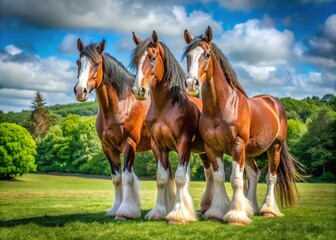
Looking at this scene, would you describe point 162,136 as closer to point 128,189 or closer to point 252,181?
point 128,189

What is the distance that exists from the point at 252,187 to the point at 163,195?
2.61 m

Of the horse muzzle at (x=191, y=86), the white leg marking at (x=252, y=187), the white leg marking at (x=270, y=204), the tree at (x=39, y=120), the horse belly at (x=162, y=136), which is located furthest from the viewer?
the tree at (x=39, y=120)

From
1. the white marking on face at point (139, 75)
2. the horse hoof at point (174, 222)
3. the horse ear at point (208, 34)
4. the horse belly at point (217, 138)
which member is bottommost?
the horse hoof at point (174, 222)

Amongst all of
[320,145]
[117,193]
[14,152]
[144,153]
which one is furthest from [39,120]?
[117,193]

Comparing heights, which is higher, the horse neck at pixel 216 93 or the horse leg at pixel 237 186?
the horse neck at pixel 216 93

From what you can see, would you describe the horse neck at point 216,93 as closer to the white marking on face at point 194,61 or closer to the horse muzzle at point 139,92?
the white marking on face at point 194,61

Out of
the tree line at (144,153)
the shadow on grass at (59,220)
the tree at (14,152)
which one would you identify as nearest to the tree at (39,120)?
the tree line at (144,153)

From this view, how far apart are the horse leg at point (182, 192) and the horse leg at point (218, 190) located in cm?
42

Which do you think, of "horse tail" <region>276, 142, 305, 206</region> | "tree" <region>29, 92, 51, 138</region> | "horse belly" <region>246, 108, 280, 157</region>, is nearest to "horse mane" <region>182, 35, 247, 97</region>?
"horse belly" <region>246, 108, 280, 157</region>

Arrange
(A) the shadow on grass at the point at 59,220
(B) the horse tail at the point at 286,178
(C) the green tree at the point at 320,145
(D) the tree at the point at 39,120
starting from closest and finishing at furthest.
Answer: (A) the shadow on grass at the point at 59,220, (B) the horse tail at the point at 286,178, (C) the green tree at the point at 320,145, (D) the tree at the point at 39,120

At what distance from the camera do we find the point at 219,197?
826 centimetres

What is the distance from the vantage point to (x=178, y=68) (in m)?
8.81

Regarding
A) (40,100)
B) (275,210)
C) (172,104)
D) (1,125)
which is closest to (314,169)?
(275,210)

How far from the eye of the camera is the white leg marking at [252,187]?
32.6 feet
